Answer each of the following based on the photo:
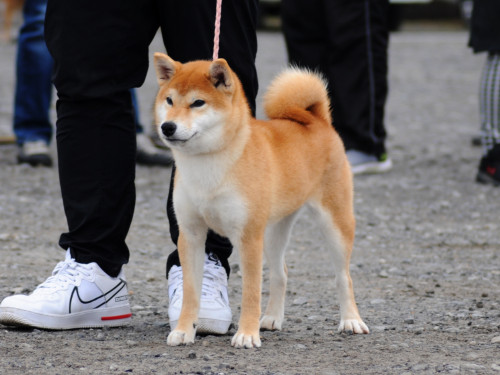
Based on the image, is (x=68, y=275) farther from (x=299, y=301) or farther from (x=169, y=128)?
(x=299, y=301)

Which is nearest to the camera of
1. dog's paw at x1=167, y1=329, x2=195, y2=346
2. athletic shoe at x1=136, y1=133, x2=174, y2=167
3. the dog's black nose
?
the dog's black nose

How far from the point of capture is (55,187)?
5.54 metres

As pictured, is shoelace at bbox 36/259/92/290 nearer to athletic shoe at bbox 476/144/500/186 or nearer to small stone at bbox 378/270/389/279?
small stone at bbox 378/270/389/279

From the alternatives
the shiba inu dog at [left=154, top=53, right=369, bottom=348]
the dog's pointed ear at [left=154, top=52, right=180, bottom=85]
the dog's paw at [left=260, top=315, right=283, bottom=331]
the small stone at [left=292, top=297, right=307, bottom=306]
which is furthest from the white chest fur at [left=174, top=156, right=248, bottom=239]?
the small stone at [left=292, top=297, right=307, bottom=306]

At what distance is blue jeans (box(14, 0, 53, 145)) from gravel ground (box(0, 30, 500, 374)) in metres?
0.28

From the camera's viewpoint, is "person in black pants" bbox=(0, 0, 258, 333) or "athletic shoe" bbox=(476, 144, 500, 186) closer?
"person in black pants" bbox=(0, 0, 258, 333)

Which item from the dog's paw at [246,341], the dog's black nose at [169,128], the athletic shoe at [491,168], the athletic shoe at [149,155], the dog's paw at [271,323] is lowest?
the athletic shoe at [149,155]

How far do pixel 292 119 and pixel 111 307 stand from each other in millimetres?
854

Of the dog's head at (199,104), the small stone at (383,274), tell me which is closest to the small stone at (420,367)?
the dog's head at (199,104)

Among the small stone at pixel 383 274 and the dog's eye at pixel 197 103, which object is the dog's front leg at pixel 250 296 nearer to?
the dog's eye at pixel 197 103

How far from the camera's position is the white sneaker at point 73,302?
113 inches

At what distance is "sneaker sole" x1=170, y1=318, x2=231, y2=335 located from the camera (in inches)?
113

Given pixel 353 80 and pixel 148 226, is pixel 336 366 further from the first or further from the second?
pixel 353 80

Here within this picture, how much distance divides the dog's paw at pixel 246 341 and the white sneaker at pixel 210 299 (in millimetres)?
170
